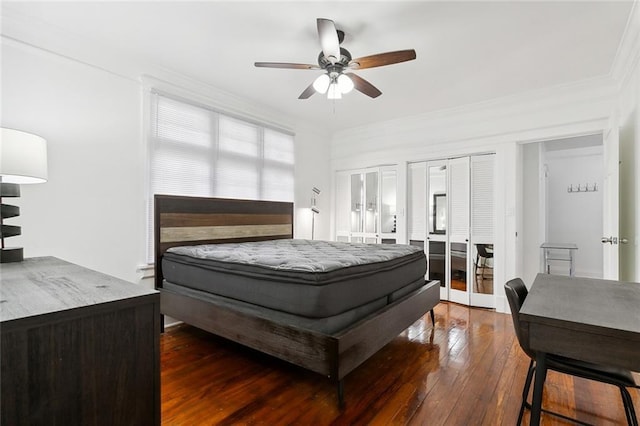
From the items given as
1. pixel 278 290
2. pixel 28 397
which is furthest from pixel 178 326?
pixel 28 397

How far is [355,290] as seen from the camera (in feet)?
6.89

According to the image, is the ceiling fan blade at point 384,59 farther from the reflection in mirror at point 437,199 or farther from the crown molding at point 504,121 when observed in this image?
the reflection in mirror at point 437,199

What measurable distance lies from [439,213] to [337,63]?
2.86 meters

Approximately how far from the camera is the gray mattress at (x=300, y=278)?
194 cm

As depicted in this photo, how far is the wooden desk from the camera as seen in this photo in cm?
113

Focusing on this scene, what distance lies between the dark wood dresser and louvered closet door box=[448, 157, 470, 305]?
4.11m

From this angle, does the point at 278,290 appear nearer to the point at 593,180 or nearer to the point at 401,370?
the point at 401,370

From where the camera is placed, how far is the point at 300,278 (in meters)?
1.96

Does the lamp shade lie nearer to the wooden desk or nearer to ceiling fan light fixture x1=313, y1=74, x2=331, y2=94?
ceiling fan light fixture x1=313, y1=74, x2=331, y2=94

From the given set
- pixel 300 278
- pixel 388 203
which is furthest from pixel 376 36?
pixel 388 203

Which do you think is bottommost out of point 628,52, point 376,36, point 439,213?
point 439,213

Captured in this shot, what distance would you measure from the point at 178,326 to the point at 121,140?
196cm

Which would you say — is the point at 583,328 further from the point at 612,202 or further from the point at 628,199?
the point at 628,199

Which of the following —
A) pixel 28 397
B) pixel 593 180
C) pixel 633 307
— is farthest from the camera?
pixel 593 180
